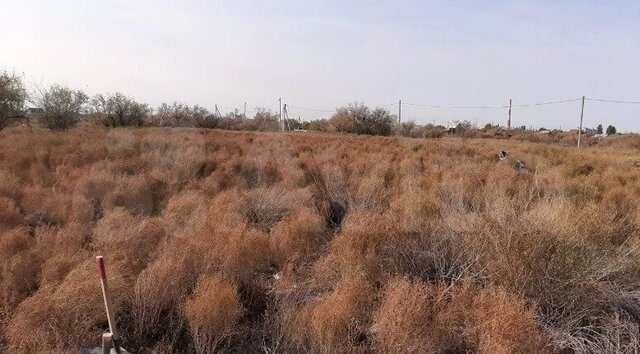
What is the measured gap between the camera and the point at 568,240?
5.38 metres

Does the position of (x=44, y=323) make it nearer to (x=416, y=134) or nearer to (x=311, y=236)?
(x=311, y=236)

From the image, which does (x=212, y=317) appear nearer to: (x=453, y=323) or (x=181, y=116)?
(x=453, y=323)

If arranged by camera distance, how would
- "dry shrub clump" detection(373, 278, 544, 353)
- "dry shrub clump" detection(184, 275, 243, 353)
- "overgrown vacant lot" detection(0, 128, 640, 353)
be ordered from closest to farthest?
"dry shrub clump" detection(373, 278, 544, 353)
"overgrown vacant lot" detection(0, 128, 640, 353)
"dry shrub clump" detection(184, 275, 243, 353)

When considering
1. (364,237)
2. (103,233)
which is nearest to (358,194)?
(364,237)

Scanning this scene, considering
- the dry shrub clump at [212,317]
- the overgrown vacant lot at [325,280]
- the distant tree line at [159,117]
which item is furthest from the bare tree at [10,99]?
Answer: the dry shrub clump at [212,317]

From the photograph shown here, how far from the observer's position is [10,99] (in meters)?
30.8

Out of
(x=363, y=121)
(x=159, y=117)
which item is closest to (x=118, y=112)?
(x=159, y=117)

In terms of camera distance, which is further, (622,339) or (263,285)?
(263,285)

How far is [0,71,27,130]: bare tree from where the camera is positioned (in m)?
30.4

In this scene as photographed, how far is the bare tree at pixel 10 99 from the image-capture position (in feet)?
99.8

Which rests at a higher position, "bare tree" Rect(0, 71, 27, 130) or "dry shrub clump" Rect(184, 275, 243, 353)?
"bare tree" Rect(0, 71, 27, 130)

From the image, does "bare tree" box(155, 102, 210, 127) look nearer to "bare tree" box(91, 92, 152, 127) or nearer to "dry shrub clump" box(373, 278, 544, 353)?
"bare tree" box(91, 92, 152, 127)

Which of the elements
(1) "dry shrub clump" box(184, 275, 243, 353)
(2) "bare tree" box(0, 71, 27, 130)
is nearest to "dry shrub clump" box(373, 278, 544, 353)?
(1) "dry shrub clump" box(184, 275, 243, 353)

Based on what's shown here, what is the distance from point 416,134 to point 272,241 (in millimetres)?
42249
